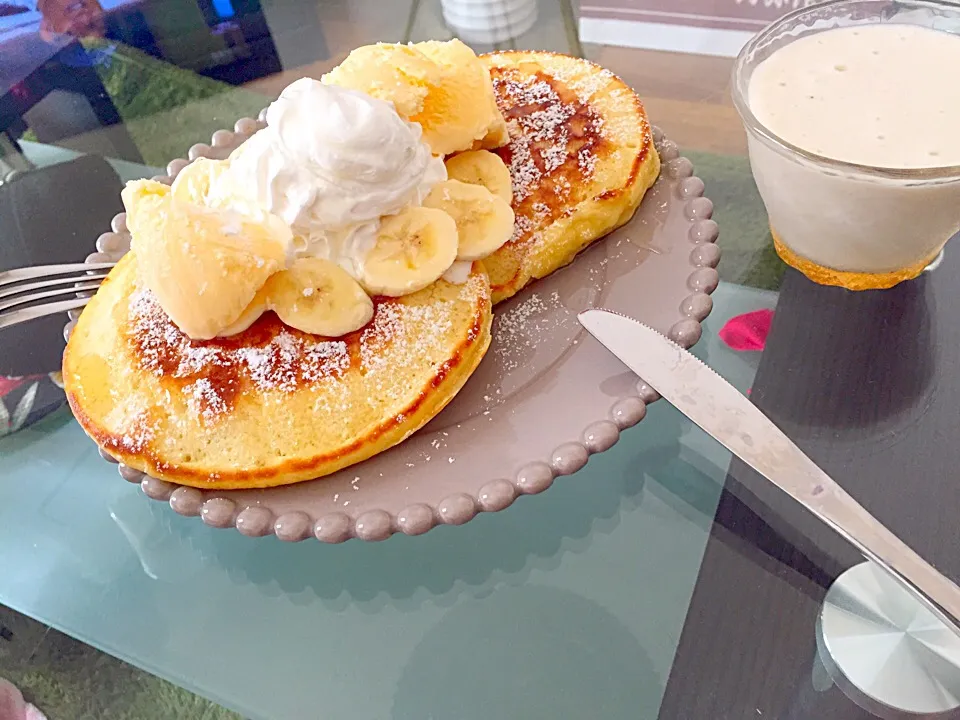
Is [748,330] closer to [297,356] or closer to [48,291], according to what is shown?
[297,356]

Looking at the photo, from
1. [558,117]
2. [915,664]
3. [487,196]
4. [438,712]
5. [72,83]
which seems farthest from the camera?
[72,83]

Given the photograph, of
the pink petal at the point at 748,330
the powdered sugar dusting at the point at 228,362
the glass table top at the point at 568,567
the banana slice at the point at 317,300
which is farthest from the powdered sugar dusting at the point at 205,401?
the pink petal at the point at 748,330

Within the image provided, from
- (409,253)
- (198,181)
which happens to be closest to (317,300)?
(409,253)

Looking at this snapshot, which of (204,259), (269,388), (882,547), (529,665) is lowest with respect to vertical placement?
(529,665)

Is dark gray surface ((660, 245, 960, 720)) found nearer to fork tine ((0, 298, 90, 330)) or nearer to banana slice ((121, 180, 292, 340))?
banana slice ((121, 180, 292, 340))

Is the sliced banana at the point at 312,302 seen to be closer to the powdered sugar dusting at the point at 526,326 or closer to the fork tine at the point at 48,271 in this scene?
the powdered sugar dusting at the point at 526,326

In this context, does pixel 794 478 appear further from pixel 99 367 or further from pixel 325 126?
pixel 99 367

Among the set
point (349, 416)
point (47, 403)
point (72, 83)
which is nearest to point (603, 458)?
point (349, 416)
